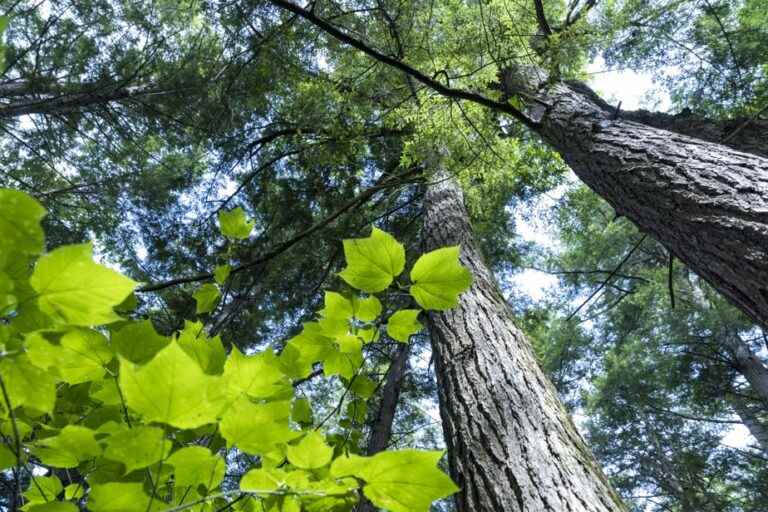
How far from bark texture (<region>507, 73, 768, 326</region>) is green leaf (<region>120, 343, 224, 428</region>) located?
158cm

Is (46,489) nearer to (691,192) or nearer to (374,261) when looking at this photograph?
(374,261)

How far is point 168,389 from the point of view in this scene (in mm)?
321

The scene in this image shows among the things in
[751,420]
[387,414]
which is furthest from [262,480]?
[751,420]

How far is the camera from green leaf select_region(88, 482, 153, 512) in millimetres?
364

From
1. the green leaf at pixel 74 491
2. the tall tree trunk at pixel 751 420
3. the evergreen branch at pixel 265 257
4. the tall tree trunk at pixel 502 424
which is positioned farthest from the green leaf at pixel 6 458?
the tall tree trunk at pixel 751 420

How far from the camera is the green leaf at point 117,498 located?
36 cm

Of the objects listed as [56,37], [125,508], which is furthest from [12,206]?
[56,37]

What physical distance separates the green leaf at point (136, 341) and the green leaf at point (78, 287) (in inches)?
6.8

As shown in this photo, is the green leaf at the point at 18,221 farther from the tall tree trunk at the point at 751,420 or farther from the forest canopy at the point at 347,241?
the tall tree trunk at the point at 751,420

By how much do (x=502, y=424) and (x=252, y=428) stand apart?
123 cm

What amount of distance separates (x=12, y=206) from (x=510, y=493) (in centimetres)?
127

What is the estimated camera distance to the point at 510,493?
1.19m

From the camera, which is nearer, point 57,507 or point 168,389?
point 168,389

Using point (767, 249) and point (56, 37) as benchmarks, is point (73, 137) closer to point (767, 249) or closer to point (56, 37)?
point (56, 37)
